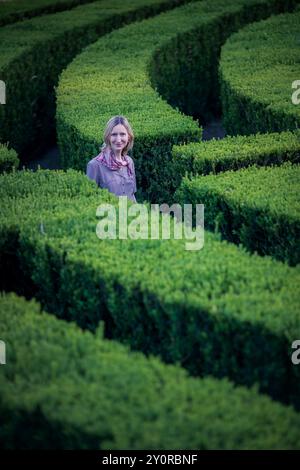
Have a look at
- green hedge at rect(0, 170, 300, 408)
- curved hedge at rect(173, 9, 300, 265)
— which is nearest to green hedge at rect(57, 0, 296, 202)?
curved hedge at rect(173, 9, 300, 265)

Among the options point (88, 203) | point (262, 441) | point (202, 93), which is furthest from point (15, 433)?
point (202, 93)

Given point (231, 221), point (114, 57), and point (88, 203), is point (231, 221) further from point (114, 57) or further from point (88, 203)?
point (114, 57)

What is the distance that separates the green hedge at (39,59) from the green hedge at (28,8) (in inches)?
41.7

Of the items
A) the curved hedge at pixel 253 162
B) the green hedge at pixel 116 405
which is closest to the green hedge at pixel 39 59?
the curved hedge at pixel 253 162

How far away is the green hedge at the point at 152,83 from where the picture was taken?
11.7 meters

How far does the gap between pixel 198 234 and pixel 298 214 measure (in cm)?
119

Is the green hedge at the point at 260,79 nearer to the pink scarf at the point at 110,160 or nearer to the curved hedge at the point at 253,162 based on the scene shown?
the curved hedge at the point at 253,162

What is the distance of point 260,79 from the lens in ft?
46.3

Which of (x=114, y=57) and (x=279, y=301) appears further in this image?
(x=114, y=57)

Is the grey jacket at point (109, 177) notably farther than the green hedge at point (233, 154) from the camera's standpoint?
No

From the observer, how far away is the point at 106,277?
22.5 ft

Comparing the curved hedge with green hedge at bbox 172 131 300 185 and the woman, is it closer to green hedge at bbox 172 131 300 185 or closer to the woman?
green hedge at bbox 172 131 300 185

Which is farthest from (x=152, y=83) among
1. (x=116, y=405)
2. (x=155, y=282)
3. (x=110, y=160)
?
(x=116, y=405)

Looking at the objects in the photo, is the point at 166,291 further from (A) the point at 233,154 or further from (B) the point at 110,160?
(A) the point at 233,154
